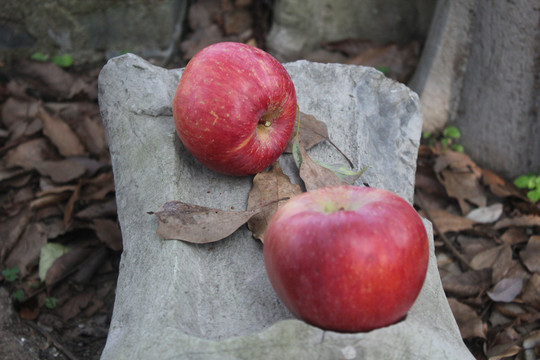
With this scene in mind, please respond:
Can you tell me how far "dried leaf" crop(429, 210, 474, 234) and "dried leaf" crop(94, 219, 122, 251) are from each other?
5.18 feet

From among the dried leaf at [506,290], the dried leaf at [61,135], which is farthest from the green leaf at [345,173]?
the dried leaf at [61,135]

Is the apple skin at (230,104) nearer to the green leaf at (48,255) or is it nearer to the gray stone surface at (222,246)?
the gray stone surface at (222,246)

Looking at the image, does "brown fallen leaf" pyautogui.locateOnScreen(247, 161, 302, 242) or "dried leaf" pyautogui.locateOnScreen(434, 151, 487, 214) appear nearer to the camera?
"brown fallen leaf" pyautogui.locateOnScreen(247, 161, 302, 242)

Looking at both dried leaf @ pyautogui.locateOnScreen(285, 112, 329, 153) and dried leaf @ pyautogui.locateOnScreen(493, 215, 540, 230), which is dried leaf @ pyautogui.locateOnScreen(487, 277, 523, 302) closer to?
dried leaf @ pyautogui.locateOnScreen(493, 215, 540, 230)

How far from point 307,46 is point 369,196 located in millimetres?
2706

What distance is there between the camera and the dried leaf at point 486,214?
117 inches

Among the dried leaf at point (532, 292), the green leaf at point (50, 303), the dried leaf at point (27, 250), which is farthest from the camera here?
the dried leaf at point (27, 250)

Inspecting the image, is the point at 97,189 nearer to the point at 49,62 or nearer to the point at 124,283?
the point at 49,62

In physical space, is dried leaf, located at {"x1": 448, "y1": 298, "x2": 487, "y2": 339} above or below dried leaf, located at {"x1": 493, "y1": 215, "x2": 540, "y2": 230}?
below

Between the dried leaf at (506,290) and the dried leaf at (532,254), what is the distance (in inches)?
4.4

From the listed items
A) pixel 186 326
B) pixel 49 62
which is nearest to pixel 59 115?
pixel 49 62

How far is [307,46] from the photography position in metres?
4.01

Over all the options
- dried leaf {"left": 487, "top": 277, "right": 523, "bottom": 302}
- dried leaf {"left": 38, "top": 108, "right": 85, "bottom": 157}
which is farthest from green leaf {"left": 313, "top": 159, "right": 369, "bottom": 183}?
dried leaf {"left": 38, "top": 108, "right": 85, "bottom": 157}

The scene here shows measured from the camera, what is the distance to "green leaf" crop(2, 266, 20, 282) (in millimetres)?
2660
